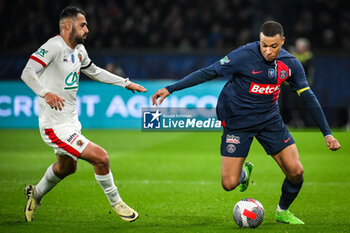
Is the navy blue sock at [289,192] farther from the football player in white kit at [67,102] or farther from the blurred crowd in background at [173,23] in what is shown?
the blurred crowd in background at [173,23]

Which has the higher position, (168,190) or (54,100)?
(54,100)

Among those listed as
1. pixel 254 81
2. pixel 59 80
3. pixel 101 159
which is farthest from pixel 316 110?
pixel 59 80

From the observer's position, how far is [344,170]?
9.73 m

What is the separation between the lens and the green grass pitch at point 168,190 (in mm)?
6043

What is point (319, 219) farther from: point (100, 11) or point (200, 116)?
point (100, 11)

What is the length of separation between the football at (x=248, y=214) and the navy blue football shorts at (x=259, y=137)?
53 centimetres

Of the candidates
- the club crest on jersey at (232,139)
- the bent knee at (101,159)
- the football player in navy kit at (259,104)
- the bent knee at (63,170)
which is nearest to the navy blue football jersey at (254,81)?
the football player in navy kit at (259,104)

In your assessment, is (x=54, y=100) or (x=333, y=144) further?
(x=333, y=144)

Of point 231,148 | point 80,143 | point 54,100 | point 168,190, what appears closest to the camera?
Result: point 54,100

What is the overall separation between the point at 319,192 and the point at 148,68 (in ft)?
32.2

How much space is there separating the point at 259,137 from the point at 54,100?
2.14 m

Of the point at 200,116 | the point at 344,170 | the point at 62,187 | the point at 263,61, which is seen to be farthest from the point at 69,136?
the point at 344,170

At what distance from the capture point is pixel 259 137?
19.9ft

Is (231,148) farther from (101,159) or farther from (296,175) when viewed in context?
(101,159)
